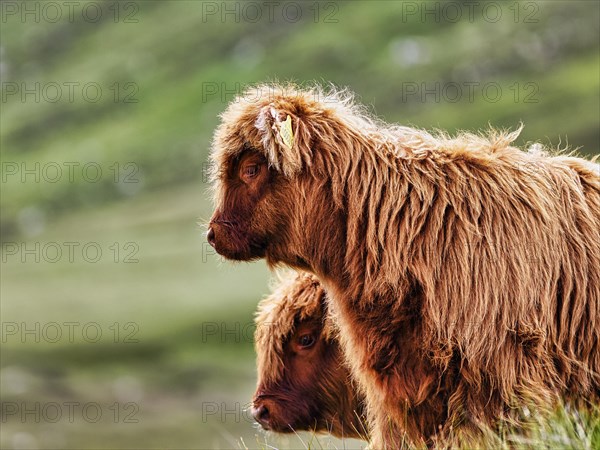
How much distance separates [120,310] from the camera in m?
82.8

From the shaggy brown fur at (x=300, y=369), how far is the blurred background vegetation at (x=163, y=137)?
45.0 metres

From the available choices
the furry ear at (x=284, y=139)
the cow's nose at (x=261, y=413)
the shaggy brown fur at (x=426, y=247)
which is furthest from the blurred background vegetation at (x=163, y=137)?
the furry ear at (x=284, y=139)

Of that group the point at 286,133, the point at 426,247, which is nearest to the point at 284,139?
the point at 286,133

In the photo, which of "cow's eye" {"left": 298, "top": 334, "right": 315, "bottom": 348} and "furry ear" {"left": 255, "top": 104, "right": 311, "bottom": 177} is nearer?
"furry ear" {"left": 255, "top": 104, "right": 311, "bottom": 177}

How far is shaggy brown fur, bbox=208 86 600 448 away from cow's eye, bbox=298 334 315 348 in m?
1.25

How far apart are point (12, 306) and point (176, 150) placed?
35.5 metres

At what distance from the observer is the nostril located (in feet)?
34.1

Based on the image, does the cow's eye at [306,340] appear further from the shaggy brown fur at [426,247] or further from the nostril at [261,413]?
the shaggy brown fur at [426,247]

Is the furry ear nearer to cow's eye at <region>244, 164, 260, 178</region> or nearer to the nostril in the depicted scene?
cow's eye at <region>244, 164, 260, 178</region>

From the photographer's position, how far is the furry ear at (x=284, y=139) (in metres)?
8.70

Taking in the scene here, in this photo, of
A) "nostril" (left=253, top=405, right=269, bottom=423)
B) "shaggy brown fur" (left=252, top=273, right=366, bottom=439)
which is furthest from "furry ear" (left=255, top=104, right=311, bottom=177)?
"nostril" (left=253, top=405, right=269, bottom=423)

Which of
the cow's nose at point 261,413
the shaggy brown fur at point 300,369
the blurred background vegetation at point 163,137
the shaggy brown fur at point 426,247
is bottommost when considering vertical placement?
the blurred background vegetation at point 163,137

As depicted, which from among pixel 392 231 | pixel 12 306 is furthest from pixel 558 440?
pixel 12 306

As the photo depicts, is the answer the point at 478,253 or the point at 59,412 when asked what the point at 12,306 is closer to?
the point at 59,412
